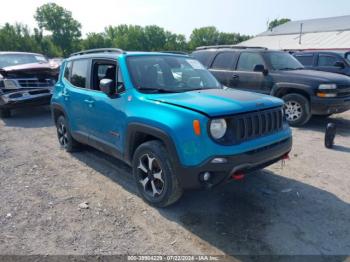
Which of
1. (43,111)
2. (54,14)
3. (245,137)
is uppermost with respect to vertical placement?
(54,14)

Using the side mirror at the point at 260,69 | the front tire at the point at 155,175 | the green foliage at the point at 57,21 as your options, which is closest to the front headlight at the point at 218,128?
the front tire at the point at 155,175

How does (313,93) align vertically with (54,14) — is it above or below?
below

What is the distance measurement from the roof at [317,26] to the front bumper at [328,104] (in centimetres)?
3800

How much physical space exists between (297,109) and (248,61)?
190 cm

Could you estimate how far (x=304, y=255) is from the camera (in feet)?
9.86

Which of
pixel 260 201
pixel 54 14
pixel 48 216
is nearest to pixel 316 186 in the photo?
pixel 260 201

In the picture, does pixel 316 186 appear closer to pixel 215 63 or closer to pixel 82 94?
pixel 82 94

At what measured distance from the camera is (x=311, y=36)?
134ft

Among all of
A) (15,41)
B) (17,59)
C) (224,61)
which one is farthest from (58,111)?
(15,41)

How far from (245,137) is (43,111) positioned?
890 centimetres

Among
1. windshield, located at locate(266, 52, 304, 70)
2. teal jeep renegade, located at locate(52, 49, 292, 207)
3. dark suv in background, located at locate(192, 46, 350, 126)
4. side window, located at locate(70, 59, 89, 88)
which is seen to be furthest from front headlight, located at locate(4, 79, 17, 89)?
windshield, located at locate(266, 52, 304, 70)

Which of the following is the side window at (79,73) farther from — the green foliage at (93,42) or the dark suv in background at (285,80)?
the green foliage at (93,42)

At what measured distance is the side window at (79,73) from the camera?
5.18 metres

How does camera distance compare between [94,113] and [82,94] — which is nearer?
[94,113]
